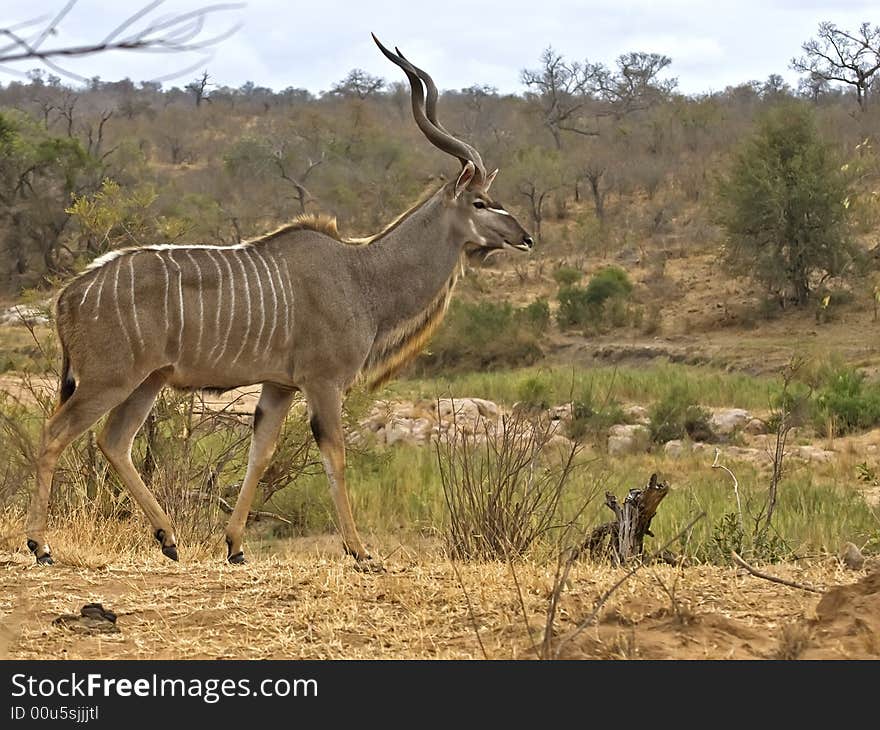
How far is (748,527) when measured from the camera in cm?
851

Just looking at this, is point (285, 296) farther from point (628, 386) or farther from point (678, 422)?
point (628, 386)

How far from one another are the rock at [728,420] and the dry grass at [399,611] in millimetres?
11065

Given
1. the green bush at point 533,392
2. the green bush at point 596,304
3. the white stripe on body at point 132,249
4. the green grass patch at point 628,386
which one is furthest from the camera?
the green bush at point 596,304

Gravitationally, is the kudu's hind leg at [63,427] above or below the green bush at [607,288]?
below

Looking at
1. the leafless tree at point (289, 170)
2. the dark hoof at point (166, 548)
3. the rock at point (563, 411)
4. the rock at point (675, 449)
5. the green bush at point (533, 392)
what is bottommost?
the rock at point (675, 449)

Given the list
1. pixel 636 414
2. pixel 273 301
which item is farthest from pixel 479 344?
pixel 273 301

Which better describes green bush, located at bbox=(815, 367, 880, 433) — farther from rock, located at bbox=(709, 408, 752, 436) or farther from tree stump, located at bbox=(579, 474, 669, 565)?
tree stump, located at bbox=(579, 474, 669, 565)

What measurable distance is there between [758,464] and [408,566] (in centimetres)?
935

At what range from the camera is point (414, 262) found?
7090 millimetres

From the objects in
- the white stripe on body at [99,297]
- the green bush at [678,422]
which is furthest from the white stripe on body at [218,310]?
the green bush at [678,422]

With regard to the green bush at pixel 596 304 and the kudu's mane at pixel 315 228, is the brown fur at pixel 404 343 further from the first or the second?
the green bush at pixel 596 304

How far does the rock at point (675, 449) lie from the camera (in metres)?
15.2
